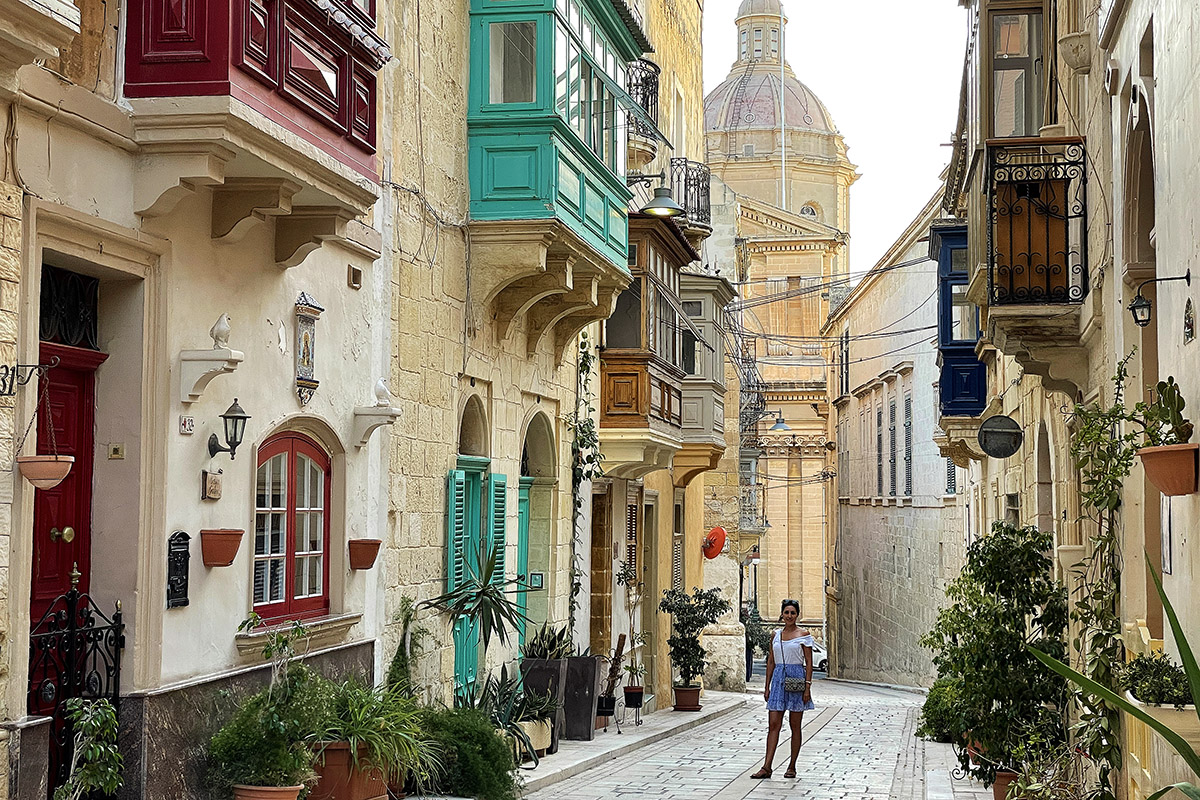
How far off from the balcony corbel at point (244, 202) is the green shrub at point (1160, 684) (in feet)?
16.7

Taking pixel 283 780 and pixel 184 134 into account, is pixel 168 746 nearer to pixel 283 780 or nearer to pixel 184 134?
pixel 283 780

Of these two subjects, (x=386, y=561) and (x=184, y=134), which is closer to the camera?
(x=184, y=134)

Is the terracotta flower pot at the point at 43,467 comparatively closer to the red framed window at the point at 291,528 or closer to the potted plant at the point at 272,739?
the potted plant at the point at 272,739

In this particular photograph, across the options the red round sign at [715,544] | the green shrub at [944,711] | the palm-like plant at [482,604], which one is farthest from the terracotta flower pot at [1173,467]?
the red round sign at [715,544]

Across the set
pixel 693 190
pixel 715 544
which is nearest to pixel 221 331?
pixel 693 190

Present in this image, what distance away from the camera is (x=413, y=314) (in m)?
11.5

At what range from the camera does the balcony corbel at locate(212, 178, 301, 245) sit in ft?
25.7

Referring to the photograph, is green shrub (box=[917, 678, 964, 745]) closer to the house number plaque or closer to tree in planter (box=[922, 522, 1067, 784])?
tree in planter (box=[922, 522, 1067, 784])

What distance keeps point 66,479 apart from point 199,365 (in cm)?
96

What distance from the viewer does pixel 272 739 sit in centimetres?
816

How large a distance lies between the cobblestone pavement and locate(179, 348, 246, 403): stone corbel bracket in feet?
18.0

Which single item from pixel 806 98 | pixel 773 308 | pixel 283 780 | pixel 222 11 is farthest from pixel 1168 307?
pixel 806 98

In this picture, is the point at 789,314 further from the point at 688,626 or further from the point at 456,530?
the point at 456,530

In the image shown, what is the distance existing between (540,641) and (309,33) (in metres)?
8.30
